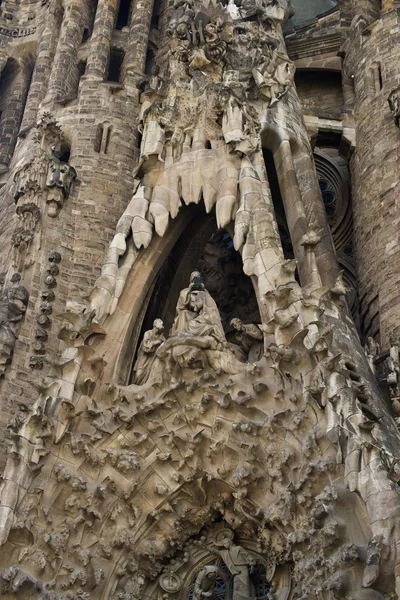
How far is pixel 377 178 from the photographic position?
15.3 metres

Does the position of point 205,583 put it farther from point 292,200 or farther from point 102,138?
point 102,138

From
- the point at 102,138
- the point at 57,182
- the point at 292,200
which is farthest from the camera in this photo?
the point at 102,138

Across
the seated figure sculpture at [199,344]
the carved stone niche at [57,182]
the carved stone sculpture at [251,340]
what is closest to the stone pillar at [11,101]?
the carved stone niche at [57,182]

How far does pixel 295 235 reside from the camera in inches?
526

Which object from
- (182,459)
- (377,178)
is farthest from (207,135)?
(182,459)

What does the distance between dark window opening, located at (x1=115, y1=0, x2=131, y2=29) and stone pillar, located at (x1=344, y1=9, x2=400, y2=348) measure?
4409 mm

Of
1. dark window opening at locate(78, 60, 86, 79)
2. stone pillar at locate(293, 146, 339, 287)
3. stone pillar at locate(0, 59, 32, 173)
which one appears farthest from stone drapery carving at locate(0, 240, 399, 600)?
dark window opening at locate(78, 60, 86, 79)

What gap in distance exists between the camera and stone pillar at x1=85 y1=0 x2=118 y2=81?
1814 centimetres

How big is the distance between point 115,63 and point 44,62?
1.21 meters

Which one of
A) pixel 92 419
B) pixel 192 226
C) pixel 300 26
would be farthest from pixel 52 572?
pixel 300 26

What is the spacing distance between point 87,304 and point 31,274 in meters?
2.44

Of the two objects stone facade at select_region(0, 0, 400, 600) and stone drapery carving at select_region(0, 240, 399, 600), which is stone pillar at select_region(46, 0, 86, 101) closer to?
stone facade at select_region(0, 0, 400, 600)

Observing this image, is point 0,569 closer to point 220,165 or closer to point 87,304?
point 87,304

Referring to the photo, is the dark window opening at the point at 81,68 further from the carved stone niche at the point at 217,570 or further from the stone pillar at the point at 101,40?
the carved stone niche at the point at 217,570
